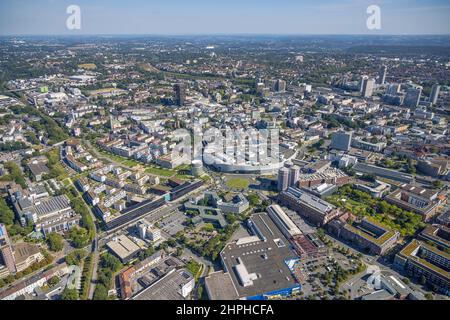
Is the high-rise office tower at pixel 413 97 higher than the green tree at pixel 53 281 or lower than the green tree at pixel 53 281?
higher

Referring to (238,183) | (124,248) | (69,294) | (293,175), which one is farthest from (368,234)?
(69,294)

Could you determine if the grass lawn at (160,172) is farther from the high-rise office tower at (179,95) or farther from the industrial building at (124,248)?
the high-rise office tower at (179,95)

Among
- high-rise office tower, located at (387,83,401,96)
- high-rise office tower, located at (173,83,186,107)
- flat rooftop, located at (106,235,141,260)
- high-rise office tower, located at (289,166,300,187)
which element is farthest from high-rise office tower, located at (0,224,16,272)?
high-rise office tower, located at (387,83,401,96)

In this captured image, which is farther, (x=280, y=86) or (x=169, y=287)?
(x=280, y=86)

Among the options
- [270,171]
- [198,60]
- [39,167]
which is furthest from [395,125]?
[198,60]

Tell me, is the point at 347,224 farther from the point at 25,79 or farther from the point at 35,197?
the point at 25,79

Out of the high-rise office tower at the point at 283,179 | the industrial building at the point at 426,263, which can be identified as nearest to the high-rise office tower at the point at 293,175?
the high-rise office tower at the point at 283,179

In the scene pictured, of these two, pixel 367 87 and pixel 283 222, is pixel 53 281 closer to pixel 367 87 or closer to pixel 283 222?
pixel 283 222
